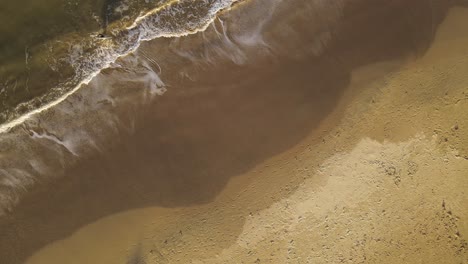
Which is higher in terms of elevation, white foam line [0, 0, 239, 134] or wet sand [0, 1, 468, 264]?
white foam line [0, 0, 239, 134]

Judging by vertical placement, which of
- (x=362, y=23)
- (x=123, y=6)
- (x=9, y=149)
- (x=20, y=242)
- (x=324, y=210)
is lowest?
(x=324, y=210)

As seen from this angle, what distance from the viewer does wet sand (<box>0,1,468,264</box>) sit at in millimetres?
9562

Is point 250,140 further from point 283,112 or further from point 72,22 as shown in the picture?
point 72,22

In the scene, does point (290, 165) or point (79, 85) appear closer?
point (79, 85)

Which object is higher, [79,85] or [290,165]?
[79,85]

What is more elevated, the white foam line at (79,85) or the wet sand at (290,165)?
the white foam line at (79,85)

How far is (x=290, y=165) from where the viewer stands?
32.6 feet

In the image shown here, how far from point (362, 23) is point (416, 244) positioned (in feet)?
18.5

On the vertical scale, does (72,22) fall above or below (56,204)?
above

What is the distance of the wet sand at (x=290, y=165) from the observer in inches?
376

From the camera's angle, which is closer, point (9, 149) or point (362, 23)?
point (9, 149)

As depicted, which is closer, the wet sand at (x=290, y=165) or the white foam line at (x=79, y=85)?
the white foam line at (x=79, y=85)

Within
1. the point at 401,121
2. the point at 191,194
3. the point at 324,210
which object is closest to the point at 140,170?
the point at 191,194

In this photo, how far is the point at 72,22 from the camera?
30.9 ft
